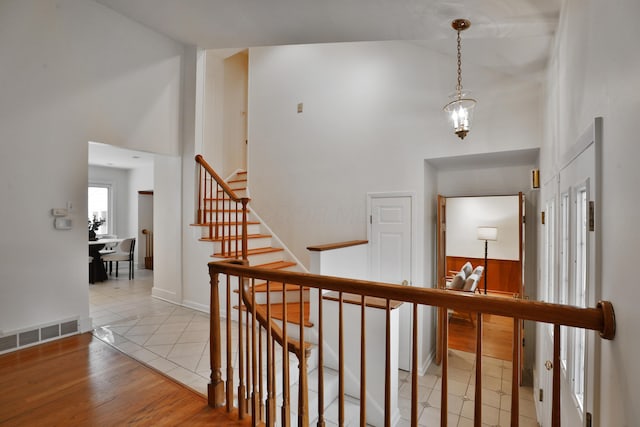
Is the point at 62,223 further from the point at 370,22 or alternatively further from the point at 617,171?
the point at 617,171

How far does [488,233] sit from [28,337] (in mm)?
5566

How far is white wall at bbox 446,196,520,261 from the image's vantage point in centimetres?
440

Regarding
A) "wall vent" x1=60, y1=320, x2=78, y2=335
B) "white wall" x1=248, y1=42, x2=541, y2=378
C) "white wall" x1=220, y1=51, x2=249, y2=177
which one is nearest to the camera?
"wall vent" x1=60, y1=320, x2=78, y2=335

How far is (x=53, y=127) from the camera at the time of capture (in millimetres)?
3002

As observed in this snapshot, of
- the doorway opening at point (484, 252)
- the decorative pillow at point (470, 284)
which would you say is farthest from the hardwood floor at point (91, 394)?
the decorative pillow at point (470, 284)

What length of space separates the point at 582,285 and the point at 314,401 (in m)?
2.14

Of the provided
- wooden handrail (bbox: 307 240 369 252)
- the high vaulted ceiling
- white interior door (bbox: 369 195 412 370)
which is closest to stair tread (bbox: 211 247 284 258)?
wooden handrail (bbox: 307 240 369 252)

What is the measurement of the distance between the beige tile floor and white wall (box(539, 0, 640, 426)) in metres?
2.30

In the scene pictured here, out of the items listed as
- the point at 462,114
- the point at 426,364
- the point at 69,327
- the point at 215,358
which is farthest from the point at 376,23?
the point at 69,327

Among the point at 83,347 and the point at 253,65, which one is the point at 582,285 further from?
the point at 253,65

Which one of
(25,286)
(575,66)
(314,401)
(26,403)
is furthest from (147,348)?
(575,66)

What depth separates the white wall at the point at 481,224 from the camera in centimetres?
440

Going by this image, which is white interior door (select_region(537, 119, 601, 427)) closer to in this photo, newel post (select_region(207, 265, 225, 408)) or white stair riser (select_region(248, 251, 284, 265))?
newel post (select_region(207, 265, 225, 408))

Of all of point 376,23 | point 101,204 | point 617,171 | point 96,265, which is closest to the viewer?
point 617,171
